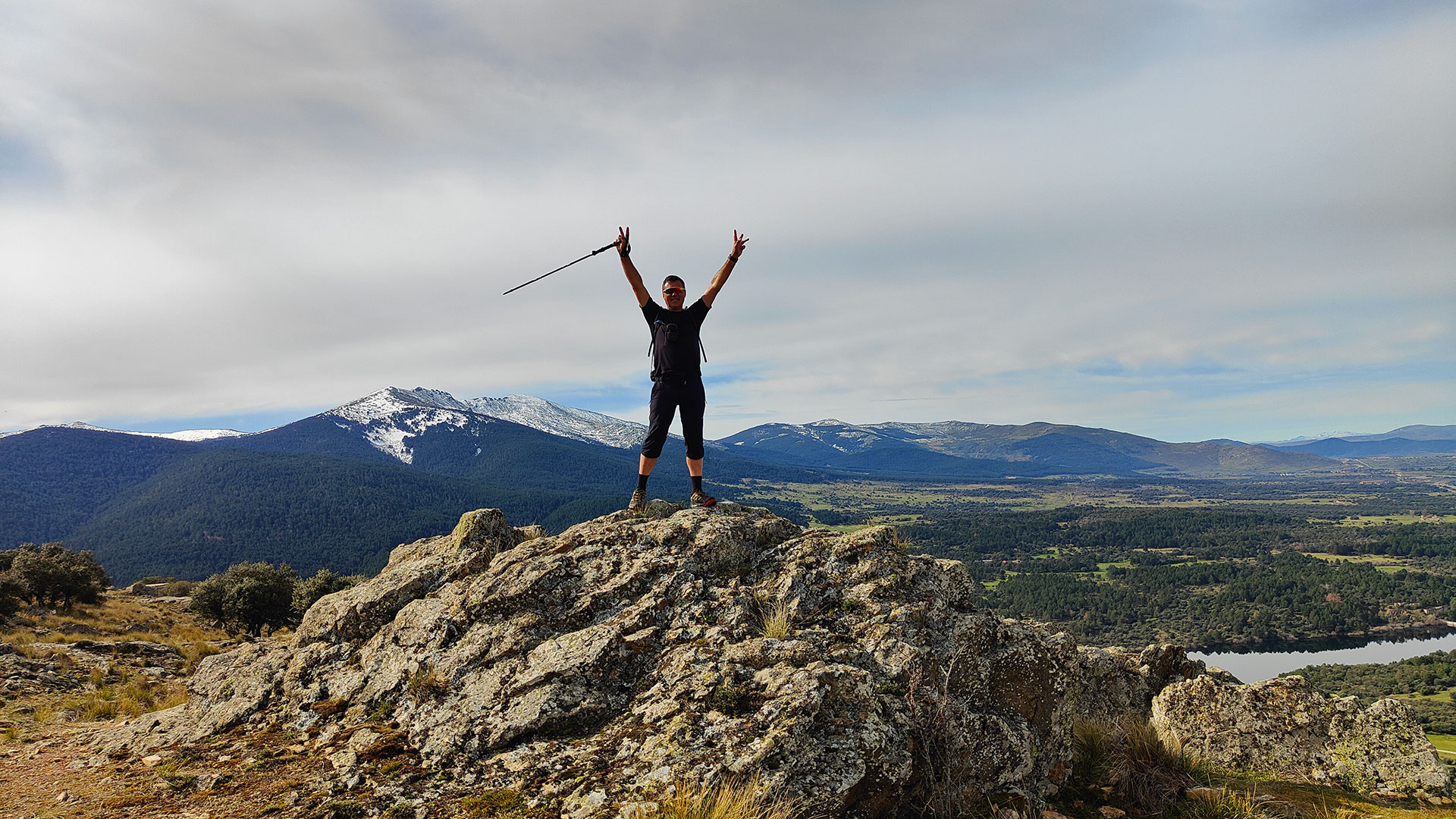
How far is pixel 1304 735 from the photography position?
453 inches

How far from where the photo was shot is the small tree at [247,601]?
113 ft

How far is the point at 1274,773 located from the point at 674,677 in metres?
11.6

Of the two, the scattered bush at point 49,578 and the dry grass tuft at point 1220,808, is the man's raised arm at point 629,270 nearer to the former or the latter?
the dry grass tuft at point 1220,808

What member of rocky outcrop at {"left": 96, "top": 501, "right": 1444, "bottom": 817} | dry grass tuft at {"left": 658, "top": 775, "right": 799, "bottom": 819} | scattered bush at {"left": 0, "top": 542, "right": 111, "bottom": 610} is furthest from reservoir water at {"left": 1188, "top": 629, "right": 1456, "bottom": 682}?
scattered bush at {"left": 0, "top": 542, "right": 111, "bottom": 610}

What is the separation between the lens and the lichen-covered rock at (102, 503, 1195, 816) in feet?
21.9

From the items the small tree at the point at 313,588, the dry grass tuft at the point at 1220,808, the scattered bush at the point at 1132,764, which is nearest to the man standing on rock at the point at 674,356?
the scattered bush at the point at 1132,764

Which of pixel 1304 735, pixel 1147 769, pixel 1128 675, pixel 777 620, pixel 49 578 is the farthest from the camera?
pixel 49 578

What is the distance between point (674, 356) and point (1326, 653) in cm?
22094

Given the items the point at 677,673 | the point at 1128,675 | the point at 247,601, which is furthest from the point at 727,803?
the point at 247,601

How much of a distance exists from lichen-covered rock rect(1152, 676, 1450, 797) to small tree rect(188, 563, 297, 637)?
43540 millimetres

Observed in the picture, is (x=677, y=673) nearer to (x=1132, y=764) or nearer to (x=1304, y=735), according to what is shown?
(x=1132, y=764)

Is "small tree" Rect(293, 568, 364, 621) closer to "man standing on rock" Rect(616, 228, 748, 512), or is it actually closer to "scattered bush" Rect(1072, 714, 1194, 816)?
"man standing on rock" Rect(616, 228, 748, 512)

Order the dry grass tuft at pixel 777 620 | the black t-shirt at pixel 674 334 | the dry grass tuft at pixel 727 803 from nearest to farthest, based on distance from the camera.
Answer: the dry grass tuft at pixel 727 803
the dry grass tuft at pixel 777 620
the black t-shirt at pixel 674 334

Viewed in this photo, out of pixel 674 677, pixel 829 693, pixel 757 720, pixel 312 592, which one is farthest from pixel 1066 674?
pixel 312 592
